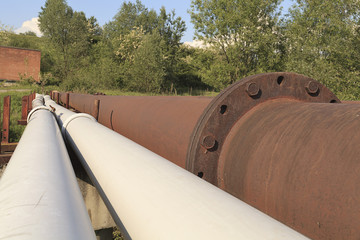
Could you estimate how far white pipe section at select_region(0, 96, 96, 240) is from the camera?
579 millimetres

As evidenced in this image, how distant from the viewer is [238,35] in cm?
2453

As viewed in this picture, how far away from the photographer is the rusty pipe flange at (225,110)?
117cm

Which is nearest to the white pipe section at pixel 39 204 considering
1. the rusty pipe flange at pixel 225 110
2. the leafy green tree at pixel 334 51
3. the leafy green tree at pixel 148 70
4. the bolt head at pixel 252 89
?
the rusty pipe flange at pixel 225 110

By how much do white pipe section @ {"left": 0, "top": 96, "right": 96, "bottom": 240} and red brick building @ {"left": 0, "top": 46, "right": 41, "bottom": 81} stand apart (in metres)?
34.3

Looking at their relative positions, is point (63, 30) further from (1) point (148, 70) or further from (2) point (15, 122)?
(2) point (15, 122)

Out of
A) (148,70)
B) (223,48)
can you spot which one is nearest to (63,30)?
(148,70)

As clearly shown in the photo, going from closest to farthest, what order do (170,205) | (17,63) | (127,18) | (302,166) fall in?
(170,205)
(302,166)
(17,63)
(127,18)

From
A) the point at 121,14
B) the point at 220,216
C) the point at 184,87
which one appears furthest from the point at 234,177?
the point at 121,14

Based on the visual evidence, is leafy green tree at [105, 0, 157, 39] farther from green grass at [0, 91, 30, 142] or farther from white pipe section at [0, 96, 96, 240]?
white pipe section at [0, 96, 96, 240]

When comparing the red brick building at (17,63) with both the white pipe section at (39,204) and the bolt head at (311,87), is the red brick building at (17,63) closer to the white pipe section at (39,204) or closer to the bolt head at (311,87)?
the white pipe section at (39,204)

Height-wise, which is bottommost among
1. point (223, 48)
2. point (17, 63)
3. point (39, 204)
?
point (39, 204)

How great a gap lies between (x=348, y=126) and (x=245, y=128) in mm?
417

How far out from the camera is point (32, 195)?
73 centimetres

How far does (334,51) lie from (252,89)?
647 inches
